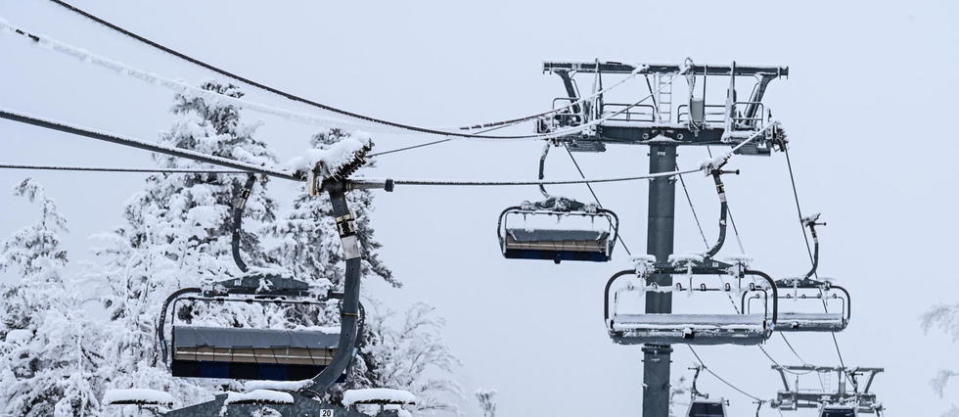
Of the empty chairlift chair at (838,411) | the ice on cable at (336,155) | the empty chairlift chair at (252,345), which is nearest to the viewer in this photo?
the ice on cable at (336,155)

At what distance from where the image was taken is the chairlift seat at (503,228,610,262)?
23812mm

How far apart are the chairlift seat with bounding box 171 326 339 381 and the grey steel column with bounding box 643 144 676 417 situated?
12.8m

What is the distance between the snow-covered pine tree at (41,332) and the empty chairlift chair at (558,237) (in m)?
10.1

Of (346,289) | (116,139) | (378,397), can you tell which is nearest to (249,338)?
(378,397)

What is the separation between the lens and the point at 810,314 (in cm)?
2814

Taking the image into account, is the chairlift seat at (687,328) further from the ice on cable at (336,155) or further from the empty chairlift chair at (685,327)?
the ice on cable at (336,155)

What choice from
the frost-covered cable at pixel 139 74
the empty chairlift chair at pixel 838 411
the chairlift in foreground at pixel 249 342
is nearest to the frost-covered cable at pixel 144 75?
the frost-covered cable at pixel 139 74

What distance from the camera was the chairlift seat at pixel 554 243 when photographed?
23812mm

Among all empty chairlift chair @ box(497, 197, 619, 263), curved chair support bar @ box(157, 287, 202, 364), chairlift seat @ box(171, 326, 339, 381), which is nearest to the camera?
chairlift seat @ box(171, 326, 339, 381)

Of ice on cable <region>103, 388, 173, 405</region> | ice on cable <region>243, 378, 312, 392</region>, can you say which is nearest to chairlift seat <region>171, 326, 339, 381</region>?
ice on cable <region>243, 378, 312, 392</region>

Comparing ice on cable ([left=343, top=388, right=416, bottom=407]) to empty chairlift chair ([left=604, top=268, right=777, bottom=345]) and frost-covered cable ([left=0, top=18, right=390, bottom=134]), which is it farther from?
empty chairlift chair ([left=604, top=268, right=777, bottom=345])

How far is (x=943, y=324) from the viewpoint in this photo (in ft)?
93.8

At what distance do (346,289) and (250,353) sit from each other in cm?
491

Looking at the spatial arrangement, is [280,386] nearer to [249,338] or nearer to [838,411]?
[249,338]
